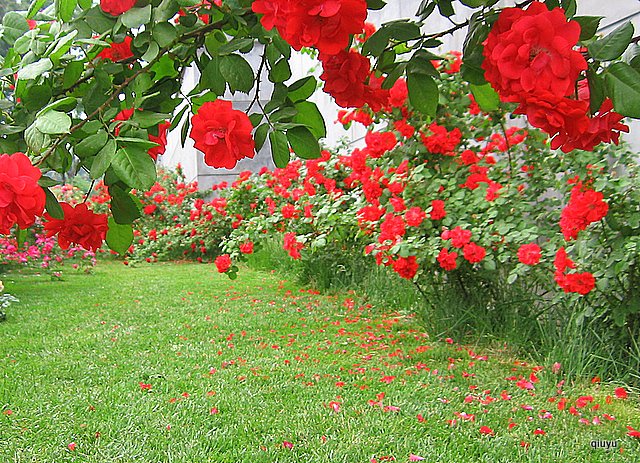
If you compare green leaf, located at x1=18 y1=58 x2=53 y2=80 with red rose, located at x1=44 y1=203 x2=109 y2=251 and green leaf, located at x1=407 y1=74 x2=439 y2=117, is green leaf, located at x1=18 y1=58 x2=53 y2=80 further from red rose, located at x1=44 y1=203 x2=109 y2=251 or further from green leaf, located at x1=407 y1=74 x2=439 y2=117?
green leaf, located at x1=407 y1=74 x2=439 y2=117

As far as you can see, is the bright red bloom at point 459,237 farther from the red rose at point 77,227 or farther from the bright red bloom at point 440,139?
the red rose at point 77,227

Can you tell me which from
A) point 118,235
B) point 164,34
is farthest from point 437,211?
point 164,34

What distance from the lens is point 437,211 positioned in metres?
3.12

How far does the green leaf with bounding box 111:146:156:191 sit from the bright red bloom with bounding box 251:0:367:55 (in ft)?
0.78

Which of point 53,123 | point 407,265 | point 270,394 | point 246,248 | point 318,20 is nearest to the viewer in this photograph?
point 318,20

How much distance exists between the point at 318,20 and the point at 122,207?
1.45 ft

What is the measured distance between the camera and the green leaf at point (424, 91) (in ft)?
3.03

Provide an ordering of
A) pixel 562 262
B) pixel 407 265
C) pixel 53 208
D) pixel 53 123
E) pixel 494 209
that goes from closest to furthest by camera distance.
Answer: pixel 53 123 → pixel 53 208 → pixel 562 262 → pixel 494 209 → pixel 407 265

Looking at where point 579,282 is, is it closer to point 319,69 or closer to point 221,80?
point 221,80

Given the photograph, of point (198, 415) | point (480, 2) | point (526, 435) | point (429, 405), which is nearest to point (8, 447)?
point (198, 415)

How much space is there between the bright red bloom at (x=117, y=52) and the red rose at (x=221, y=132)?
0.26 metres

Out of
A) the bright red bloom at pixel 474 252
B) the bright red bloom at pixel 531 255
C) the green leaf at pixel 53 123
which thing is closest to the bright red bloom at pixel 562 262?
the bright red bloom at pixel 531 255

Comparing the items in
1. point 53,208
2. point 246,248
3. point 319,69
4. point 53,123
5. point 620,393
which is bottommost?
point 620,393

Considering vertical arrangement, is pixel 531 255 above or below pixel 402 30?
below
